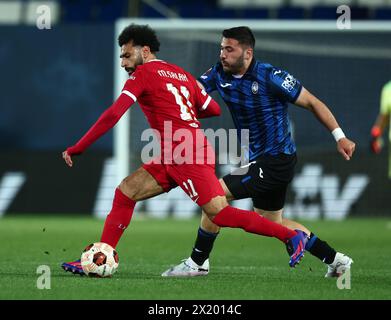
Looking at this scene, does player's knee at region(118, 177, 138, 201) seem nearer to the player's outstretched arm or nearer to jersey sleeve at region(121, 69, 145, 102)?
jersey sleeve at region(121, 69, 145, 102)

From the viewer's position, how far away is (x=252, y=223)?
7.12 m

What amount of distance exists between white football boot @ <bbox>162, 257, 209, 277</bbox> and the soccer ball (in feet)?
1.75

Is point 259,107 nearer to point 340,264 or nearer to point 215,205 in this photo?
point 215,205

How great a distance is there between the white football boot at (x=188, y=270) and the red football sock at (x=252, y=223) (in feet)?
2.40

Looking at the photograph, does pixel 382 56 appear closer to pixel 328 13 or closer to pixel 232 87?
pixel 328 13

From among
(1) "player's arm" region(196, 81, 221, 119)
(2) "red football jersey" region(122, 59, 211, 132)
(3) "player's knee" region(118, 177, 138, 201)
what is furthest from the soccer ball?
(1) "player's arm" region(196, 81, 221, 119)

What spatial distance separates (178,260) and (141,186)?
1944 mm

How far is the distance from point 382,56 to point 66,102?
5376mm

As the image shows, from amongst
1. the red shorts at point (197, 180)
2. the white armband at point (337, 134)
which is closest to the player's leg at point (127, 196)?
the red shorts at point (197, 180)

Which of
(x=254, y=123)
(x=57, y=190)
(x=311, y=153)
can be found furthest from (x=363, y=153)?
(x=254, y=123)

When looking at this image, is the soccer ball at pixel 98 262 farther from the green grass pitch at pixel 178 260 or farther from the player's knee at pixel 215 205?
the player's knee at pixel 215 205

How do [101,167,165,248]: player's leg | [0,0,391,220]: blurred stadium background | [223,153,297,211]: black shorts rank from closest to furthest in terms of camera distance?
[101,167,165,248]: player's leg < [223,153,297,211]: black shorts < [0,0,391,220]: blurred stadium background

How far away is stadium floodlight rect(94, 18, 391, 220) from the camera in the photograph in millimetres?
14953

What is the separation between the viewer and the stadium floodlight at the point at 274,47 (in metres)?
15.0
